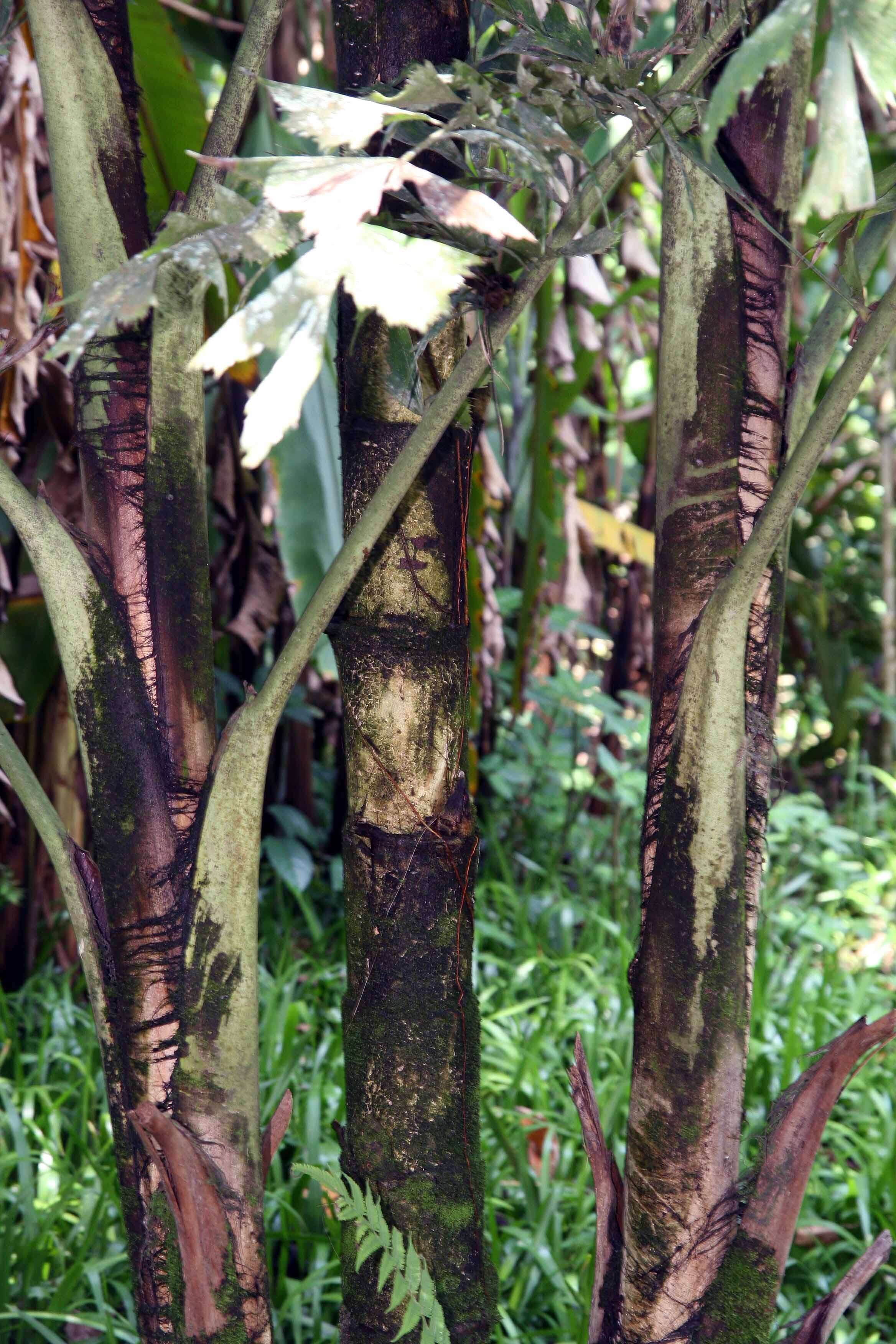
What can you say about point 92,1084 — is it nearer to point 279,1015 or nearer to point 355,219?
point 279,1015

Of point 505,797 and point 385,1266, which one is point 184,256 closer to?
point 385,1266

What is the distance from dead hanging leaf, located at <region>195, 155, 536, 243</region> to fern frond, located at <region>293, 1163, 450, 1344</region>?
0.50 metres

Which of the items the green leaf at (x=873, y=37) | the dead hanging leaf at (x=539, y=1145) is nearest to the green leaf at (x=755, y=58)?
the green leaf at (x=873, y=37)

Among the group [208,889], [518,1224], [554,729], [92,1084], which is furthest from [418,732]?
[554,729]

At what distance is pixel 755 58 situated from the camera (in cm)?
32

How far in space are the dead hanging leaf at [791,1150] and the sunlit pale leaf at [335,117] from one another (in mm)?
518

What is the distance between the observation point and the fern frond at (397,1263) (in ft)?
1.93

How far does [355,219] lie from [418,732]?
34 centimetres

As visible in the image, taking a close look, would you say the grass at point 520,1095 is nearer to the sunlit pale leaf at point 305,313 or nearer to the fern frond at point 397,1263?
the fern frond at point 397,1263

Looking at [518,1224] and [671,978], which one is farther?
[518,1224]

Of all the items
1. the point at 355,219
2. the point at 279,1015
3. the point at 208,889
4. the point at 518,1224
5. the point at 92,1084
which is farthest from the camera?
the point at 279,1015

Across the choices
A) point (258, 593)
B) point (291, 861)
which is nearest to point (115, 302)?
point (258, 593)

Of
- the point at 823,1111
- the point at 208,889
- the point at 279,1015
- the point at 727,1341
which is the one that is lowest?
the point at 279,1015

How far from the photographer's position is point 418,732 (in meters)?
0.62
